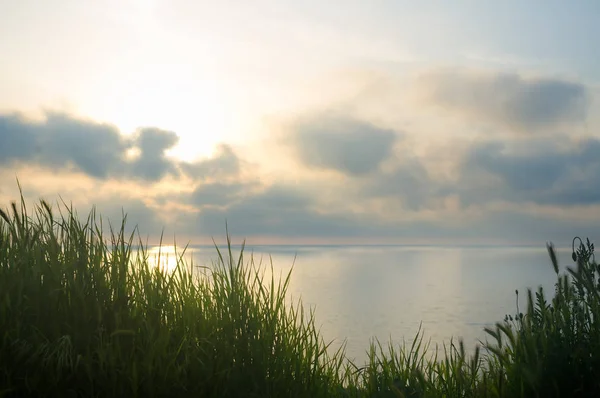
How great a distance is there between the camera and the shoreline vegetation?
4379 mm

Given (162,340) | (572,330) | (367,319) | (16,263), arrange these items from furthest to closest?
1. (367,319)
2. (572,330)
3. (16,263)
4. (162,340)

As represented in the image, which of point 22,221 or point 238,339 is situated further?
point 22,221

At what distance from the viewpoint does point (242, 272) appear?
554cm

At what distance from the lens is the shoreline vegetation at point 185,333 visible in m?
4.38

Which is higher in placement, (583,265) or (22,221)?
(22,221)

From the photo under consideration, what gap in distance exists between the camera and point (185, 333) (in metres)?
4.95

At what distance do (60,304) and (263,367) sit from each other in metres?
1.73

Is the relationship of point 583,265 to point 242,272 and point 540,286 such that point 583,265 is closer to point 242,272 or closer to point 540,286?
point 540,286

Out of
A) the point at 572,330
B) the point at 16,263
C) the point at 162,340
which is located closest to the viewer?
the point at 162,340

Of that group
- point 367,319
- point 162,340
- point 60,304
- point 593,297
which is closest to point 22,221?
point 60,304

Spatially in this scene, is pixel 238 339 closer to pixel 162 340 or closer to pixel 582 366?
pixel 162 340

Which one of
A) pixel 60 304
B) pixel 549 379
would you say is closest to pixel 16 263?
pixel 60 304

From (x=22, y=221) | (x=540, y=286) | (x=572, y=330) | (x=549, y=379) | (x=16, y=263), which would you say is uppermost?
(x=22, y=221)

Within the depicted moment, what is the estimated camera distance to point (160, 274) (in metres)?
5.50
